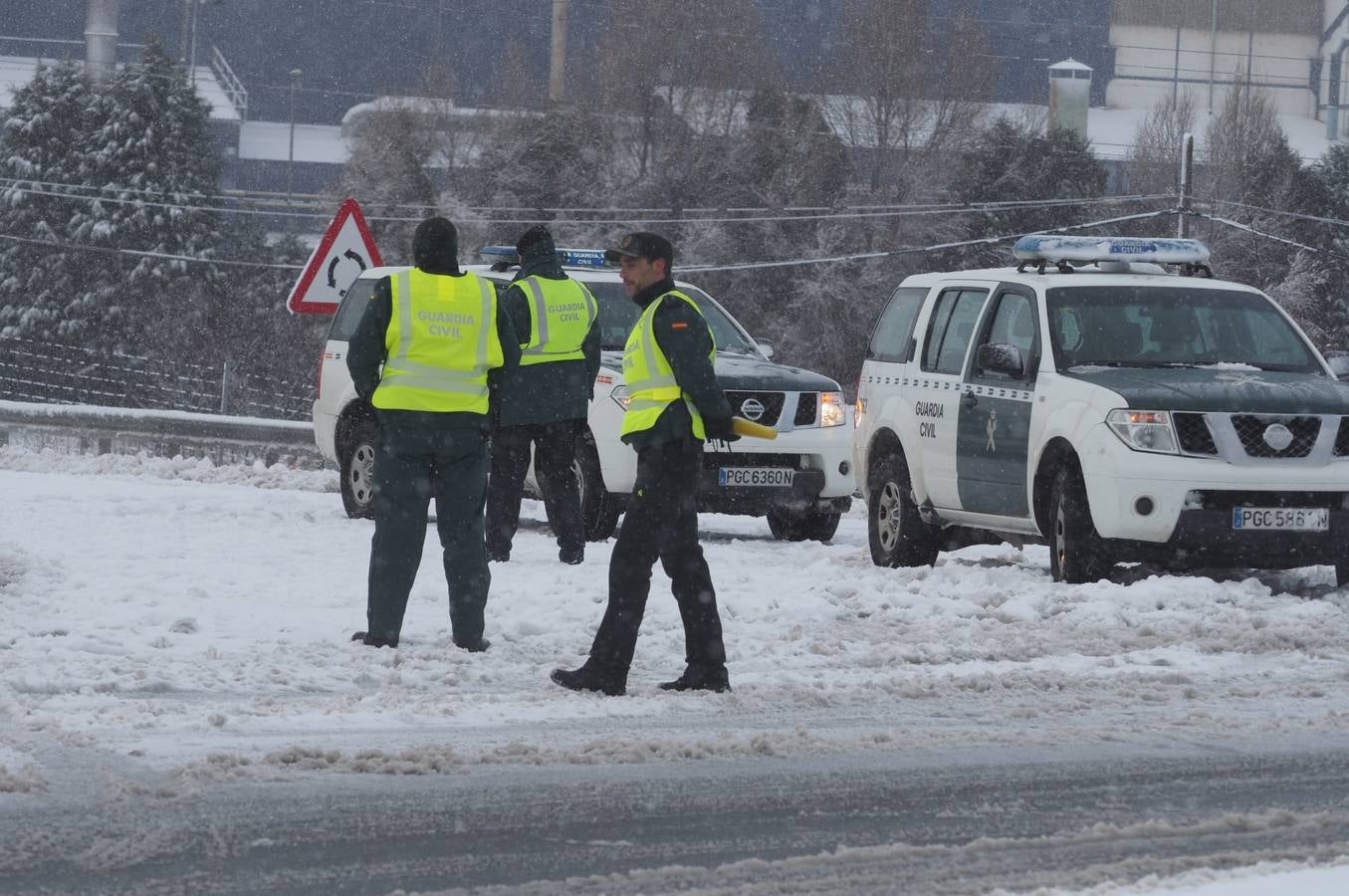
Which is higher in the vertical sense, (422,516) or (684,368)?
(684,368)

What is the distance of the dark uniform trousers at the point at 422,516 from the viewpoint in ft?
28.9

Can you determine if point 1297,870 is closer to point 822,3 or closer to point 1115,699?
point 1115,699

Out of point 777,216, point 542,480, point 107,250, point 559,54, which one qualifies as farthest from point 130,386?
point 559,54

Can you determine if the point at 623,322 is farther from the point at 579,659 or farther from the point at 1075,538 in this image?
the point at 579,659

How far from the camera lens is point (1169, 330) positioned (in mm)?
11945

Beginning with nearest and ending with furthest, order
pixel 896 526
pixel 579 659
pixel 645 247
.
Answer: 1. pixel 645 247
2. pixel 579 659
3. pixel 896 526

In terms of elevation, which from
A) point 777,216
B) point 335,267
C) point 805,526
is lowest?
point 805,526

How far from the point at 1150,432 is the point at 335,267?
22.8ft

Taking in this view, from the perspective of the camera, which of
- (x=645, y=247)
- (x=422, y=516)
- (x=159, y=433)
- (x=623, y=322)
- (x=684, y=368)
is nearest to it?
(x=684, y=368)

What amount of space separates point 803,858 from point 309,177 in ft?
248

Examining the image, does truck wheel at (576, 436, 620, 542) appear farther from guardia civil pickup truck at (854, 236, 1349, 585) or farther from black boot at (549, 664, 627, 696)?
black boot at (549, 664, 627, 696)

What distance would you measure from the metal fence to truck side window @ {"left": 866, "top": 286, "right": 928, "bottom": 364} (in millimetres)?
21144

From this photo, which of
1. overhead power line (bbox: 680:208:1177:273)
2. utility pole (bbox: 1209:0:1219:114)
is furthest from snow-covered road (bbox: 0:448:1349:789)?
utility pole (bbox: 1209:0:1219:114)

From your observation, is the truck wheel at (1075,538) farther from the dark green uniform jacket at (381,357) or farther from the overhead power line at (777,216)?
the overhead power line at (777,216)
